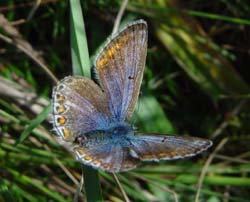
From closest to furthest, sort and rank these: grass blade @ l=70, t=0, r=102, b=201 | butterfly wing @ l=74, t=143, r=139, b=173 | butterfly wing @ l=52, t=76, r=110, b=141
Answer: butterfly wing @ l=74, t=143, r=139, b=173 < butterfly wing @ l=52, t=76, r=110, b=141 < grass blade @ l=70, t=0, r=102, b=201

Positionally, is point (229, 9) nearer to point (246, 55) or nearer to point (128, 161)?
point (246, 55)

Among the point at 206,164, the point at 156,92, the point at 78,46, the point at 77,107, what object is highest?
the point at 78,46

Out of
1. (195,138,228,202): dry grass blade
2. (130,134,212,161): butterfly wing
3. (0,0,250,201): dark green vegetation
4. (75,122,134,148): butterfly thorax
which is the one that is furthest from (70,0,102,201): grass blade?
(195,138,228,202): dry grass blade

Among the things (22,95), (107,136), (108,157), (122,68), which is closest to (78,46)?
(122,68)

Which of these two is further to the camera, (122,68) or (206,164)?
(206,164)

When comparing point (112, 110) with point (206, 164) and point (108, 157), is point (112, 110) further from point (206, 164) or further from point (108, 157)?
point (206, 164)

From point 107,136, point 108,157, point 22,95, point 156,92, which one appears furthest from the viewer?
point 156,92

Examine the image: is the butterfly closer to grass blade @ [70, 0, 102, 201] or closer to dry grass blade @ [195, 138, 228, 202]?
grass blade @ [70, 0, 102, 201]
